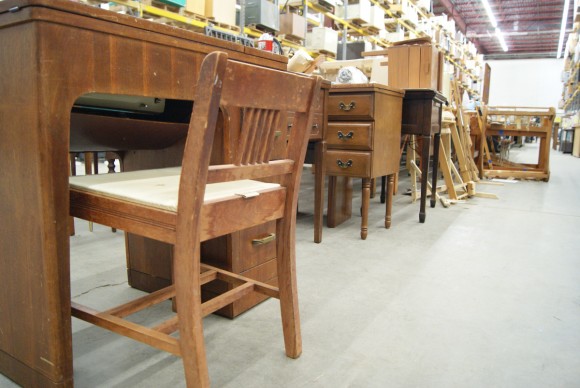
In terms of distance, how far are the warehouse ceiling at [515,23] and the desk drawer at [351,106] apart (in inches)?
475

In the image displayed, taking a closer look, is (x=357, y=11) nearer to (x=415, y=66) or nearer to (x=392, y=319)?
(x=415, y=66)

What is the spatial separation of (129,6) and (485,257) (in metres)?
3.18

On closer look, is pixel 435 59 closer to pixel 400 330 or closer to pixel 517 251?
pixel 517 251

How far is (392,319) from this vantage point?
1.43m

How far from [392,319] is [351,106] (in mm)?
1279

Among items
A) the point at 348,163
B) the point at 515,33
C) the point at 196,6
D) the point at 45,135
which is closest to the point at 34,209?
the point at 45,135

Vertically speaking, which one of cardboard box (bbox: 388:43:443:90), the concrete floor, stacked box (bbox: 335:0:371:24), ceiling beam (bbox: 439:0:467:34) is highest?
ceiling beam (bbox: 439:0:467:34)

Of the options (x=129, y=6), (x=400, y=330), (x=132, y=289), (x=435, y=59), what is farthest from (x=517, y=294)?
(x=129, y=6)

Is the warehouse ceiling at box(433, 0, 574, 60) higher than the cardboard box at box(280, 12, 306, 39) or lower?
higher

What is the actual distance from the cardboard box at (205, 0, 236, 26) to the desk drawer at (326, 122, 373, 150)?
2.11 m

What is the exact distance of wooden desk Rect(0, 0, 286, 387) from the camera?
84 centimetres

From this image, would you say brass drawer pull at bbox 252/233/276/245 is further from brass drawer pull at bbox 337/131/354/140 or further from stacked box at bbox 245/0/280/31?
stacked box at bbox 245/0/280/31

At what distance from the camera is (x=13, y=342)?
3.35 feet

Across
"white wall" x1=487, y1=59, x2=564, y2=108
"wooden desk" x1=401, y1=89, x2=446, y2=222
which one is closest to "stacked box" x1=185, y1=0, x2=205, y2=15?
"wooden desk" x1=401, y1=89, x2=446, y2=222
